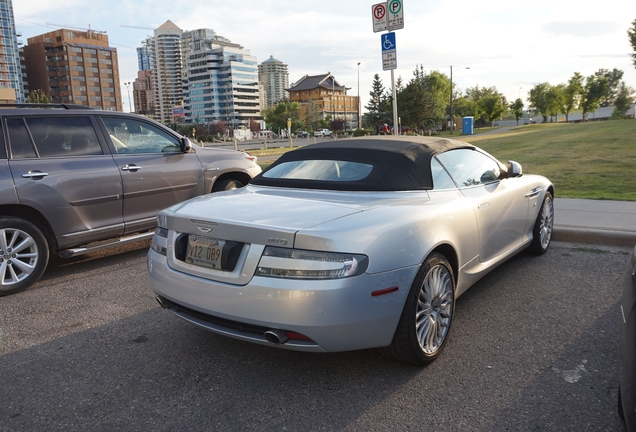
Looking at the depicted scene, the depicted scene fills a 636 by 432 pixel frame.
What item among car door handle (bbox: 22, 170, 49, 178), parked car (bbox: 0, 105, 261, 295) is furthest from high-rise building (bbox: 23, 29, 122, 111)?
car door handle (bbox: 22, 170, 49, 178)

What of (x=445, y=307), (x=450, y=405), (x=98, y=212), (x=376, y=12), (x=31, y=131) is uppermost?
(x=376, y=12)

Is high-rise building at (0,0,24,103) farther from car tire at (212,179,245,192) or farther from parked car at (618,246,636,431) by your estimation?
parked car at (618,246,636,431)

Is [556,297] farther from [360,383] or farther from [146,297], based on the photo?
[146,297]

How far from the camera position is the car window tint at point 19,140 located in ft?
16.6

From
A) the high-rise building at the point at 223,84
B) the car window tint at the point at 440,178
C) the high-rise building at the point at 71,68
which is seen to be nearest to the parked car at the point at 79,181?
the car window tint at the point at 440,178

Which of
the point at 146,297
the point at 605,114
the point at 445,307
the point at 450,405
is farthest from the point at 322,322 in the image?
the point at 605,114

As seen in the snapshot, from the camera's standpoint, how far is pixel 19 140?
5117 millimetres

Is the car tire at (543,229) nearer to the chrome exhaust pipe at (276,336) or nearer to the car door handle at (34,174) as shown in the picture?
the chrome exhaust pipe at (276,336)

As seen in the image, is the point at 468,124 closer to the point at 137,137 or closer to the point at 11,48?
the point at 137,137

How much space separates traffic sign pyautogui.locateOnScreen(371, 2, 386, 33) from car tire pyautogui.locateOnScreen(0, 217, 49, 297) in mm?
7663

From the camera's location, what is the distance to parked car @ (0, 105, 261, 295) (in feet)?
16.2

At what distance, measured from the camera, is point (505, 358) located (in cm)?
323

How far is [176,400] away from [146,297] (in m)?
1.96

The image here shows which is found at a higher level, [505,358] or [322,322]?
[322,322]
